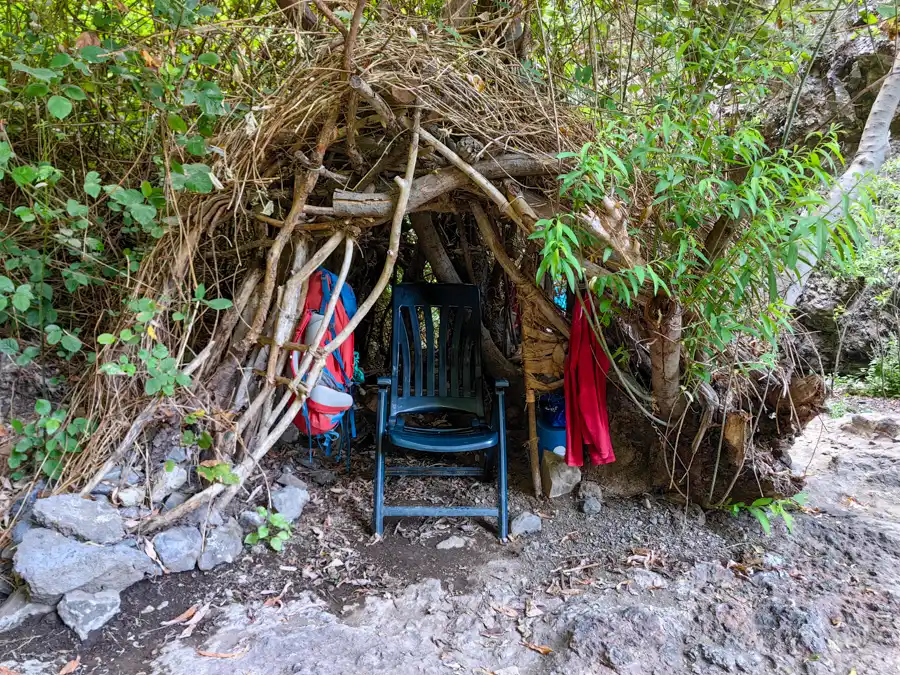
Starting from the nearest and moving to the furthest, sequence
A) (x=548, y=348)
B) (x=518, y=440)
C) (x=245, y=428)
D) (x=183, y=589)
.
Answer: (x=183, y=589), (x=245, y=428), (x=548, y=348), (x=518, y=440)

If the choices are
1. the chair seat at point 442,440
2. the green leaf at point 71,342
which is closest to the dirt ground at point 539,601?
the chair seat at point 442,440

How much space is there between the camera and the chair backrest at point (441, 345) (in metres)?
3.22

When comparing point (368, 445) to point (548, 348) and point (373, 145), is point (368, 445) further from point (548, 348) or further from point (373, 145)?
point (373, 145)

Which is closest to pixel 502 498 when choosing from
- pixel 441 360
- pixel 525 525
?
pixel 525 525

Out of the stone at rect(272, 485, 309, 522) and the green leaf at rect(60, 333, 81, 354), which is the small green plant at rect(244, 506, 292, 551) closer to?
the stone at rect(272, 485, 309, 522)

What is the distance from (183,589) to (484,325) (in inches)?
98.7

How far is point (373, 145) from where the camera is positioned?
264 centimetres

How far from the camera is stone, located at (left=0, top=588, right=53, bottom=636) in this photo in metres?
1.86

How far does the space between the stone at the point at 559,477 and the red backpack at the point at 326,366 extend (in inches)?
48.6

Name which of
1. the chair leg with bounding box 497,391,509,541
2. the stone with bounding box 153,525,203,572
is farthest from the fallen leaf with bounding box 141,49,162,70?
the chair leg with bounding box 497,391,509,541

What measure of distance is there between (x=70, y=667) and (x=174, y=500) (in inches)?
28.9

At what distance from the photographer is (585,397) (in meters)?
2.79

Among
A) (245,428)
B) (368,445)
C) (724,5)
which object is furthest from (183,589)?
(724,5)

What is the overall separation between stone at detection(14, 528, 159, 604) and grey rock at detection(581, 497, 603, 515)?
7.15ft
